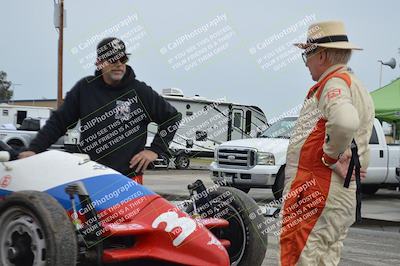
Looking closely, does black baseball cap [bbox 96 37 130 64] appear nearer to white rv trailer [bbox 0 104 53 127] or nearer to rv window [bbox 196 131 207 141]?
rv window [bbox 196 131 207 141]

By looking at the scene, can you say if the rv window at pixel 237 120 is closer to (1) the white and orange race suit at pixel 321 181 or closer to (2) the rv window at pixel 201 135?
(2) the rv window at pixel 201 135

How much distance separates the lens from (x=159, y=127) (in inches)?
205

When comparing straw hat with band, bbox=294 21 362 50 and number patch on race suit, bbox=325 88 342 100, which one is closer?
number patch on race suit, bbox=325 88 342 100

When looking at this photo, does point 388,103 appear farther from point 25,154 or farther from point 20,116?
point 20,116

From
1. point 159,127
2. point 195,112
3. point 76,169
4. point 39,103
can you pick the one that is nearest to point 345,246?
point 159,127

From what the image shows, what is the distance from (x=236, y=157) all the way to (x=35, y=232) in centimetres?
1010

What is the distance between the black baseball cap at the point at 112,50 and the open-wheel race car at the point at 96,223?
0.80 meters

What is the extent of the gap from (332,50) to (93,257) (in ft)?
6.09

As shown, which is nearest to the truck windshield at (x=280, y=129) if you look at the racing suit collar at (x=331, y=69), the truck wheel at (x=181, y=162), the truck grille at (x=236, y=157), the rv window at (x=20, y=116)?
the truck grille at (x=236, y=157)

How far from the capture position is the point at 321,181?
3.60 meters

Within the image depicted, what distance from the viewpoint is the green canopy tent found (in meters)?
17.7

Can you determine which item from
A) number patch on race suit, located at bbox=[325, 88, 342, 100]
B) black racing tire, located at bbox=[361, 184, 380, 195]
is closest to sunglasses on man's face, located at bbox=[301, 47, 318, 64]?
number patch on race suit, located at bbox=[325, 88, 342, 100]

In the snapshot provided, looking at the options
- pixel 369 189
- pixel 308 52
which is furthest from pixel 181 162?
pixel 308 52

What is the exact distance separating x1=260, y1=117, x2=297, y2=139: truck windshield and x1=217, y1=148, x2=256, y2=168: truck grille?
109 centimetres
